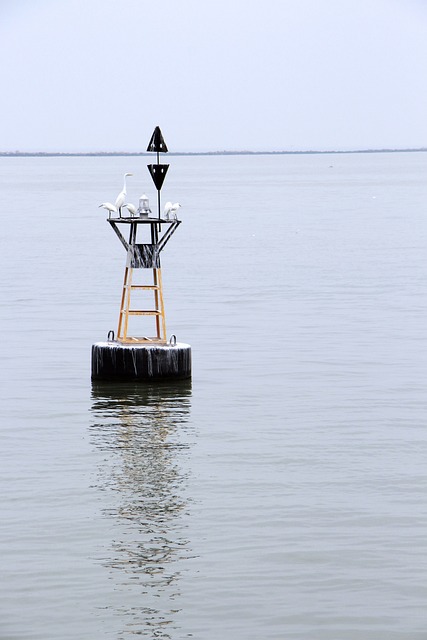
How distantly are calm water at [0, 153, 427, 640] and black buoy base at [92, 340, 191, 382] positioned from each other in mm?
336

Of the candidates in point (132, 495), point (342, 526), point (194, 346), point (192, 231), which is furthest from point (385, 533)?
point (192, 231)

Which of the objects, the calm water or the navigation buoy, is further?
the navigation buoy

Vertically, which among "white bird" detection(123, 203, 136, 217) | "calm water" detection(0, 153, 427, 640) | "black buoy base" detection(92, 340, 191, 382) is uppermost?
"white bird" detection(123, 203, 136, 217)

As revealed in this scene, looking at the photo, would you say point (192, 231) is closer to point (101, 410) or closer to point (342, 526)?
point (101, 410)

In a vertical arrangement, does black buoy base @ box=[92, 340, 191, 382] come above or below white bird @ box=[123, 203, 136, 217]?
below

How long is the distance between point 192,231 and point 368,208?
36.7 m

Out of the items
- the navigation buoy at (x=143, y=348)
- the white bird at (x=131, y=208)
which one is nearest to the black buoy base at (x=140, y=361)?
the navigation buoy at (x=143, y=348)

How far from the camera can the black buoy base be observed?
2492cm

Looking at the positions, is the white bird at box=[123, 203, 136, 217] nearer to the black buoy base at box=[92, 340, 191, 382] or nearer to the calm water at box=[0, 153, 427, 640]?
the black buoy base at box=[92, 340, 191, 382]

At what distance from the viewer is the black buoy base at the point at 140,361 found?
81.8 ft

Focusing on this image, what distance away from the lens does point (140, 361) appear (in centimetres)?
2486

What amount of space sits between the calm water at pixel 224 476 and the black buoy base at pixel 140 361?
1.10ft

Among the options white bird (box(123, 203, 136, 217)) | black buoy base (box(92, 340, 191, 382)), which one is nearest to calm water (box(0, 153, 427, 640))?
black buoy base (box(92, 340, 191, 382))

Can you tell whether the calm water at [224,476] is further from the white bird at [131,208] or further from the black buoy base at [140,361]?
the white bird at [131,208]
